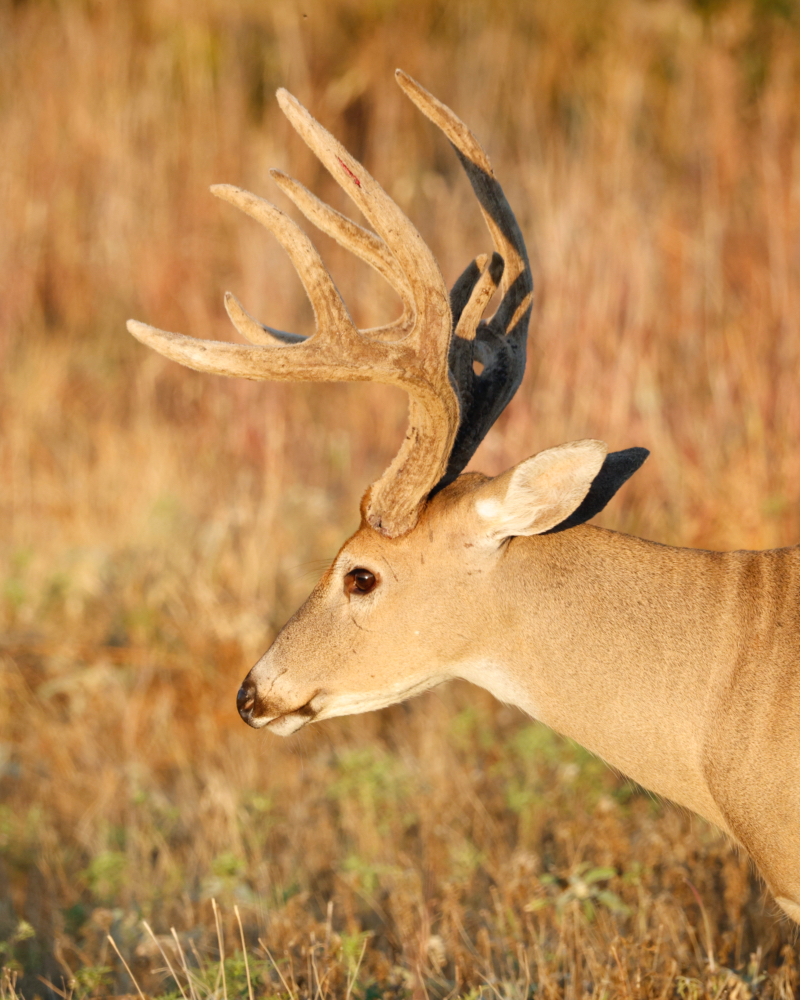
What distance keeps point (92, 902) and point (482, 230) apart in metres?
5.42

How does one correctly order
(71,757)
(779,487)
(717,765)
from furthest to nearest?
(779,487) < (71,757) < (717,765)

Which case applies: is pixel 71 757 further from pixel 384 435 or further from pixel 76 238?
pixel 76 238

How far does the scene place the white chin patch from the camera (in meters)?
3.12

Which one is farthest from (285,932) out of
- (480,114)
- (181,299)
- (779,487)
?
(480,114)

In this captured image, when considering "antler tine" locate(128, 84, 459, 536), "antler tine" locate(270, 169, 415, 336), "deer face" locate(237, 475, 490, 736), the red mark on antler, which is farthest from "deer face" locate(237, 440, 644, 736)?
the red mark on antler

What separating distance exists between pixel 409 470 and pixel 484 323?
652mm

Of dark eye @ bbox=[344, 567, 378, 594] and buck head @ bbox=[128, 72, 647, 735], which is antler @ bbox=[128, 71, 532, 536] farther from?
dark eye @ bbox=[344, 567, 378, 594]

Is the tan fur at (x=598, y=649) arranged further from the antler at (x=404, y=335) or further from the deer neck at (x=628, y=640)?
the antler at (x=404, y=335)

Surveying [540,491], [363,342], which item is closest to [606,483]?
[540,491]

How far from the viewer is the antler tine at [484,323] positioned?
125 inches

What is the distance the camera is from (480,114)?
9062 mm

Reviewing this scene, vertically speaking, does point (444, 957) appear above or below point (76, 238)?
below

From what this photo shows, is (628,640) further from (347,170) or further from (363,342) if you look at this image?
(347,170)

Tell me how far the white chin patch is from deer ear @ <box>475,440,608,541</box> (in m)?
0.75
